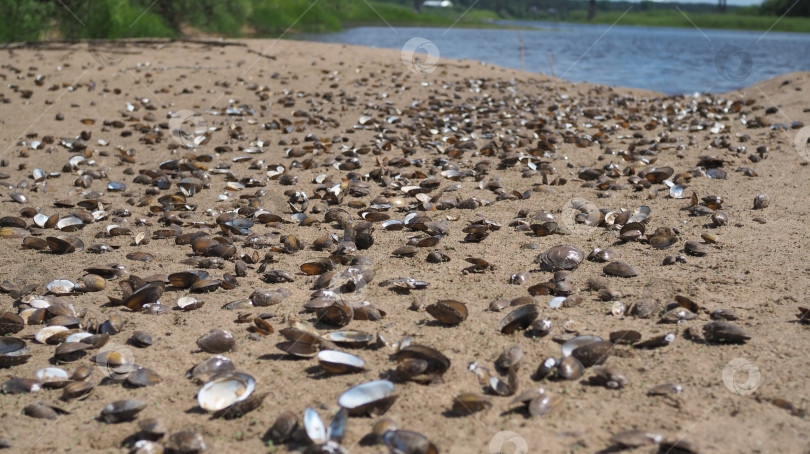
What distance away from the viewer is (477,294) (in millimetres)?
3592

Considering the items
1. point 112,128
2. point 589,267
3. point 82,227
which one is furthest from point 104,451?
point 112,128

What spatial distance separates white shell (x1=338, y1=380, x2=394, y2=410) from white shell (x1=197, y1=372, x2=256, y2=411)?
414 millimetres

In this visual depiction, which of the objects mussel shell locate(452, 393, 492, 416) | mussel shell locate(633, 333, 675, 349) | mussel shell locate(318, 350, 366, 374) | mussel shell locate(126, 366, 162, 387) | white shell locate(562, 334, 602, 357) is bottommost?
mussel shell locate(126, 366, 162, 387)

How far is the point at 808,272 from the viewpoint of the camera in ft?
12.2

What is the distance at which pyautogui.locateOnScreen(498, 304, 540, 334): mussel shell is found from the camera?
10.1 ft

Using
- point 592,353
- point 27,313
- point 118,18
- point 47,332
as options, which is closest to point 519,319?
point 592,353

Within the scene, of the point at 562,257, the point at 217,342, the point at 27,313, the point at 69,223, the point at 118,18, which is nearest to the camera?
the point at 217,342

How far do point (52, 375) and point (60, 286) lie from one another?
3.66 ft

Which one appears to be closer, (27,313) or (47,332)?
(47,332)

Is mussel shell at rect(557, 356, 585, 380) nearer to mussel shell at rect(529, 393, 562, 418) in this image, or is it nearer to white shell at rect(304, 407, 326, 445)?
mussel shell at rect(529, 393, 562, 418)

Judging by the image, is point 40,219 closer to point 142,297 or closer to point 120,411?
point 142,297

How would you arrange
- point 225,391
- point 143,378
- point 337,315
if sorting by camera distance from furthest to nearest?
point 337,315 → point 143,378 → point 225,391

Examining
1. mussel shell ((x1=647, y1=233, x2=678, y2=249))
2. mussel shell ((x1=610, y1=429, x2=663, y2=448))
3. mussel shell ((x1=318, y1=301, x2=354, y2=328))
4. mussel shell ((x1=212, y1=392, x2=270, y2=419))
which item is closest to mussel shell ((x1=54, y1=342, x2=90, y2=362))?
mussel shell ((x1=212, y1=392, x2=270, y2=419))

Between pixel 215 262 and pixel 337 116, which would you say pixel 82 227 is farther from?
pixel 337 116
